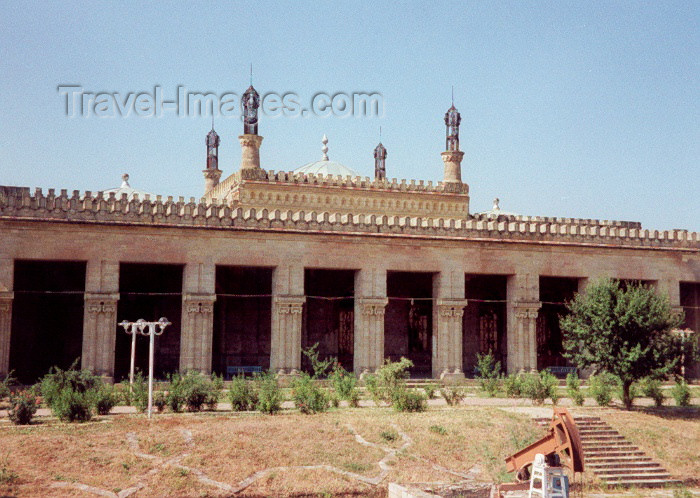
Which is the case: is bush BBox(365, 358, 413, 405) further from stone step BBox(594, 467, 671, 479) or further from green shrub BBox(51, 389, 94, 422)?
green shrub BBox(51, 389, 94, 422)

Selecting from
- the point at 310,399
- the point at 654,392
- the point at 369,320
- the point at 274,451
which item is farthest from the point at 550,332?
the point at 274,451

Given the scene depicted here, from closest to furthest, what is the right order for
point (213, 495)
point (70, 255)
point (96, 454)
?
1. point (213, 495)
2. point (96, 454)
3. point (70, 255)

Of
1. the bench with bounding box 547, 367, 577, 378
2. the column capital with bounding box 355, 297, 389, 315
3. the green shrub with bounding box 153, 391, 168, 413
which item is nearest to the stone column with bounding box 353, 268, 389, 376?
the column capital with bounding box 355, 297, 389, 315

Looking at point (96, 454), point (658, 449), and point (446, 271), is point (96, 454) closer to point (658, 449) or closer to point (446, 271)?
point (658, 449)

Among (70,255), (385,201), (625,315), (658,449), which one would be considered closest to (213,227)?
(70,255)

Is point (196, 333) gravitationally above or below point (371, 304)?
below

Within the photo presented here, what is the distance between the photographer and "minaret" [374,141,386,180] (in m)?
42.5

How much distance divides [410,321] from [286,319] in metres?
Result: 8.65

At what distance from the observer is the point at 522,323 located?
3152 centimetres

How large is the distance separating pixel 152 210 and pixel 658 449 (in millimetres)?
18570

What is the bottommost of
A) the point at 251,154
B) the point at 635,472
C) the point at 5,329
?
the point at 635,472

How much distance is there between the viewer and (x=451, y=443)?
65.0 feet

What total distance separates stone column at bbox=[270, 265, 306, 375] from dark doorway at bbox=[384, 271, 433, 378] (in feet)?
23.8

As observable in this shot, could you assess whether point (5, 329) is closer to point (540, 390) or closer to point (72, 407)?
point (72, 407)
